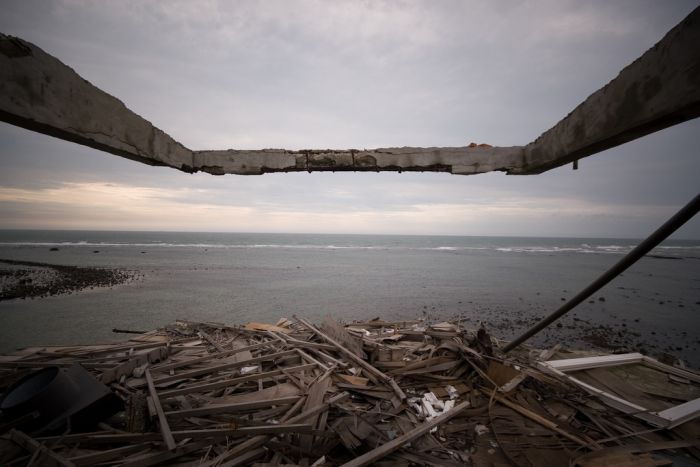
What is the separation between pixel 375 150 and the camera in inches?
151

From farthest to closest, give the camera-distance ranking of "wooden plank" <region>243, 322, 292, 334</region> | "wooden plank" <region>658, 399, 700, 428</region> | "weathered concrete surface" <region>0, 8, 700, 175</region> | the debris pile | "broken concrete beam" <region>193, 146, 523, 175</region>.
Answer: "wooden plank" <region>243, 322, 292, 334</region>
"broken concrete beam" <region>193, 146, 523, 175</region>
"wooden plank" <region>658, 399, 700, 428</region>
the debris pile
"weathered concrete surface" <region>0, 8, 700, 175</region>

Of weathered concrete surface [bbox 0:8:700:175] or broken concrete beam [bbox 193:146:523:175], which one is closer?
weathered concrete surface [bbox 0:8:700:175]

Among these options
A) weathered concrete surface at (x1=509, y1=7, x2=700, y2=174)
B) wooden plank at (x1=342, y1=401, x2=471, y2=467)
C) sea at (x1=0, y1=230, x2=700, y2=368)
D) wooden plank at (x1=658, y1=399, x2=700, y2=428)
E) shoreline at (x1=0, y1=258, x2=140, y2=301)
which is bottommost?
sea at (x1=0, y1=230, x2=700, y2=368)

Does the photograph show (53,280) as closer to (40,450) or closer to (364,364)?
(40,450)

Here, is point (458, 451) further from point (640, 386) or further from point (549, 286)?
point (549, 286)

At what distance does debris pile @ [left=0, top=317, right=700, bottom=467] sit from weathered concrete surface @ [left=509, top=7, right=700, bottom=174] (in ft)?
9.81

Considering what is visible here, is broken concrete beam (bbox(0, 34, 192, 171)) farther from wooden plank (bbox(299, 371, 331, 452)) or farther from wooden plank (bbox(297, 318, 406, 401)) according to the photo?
wooden plank (bbox(297, 318, 406, 401))

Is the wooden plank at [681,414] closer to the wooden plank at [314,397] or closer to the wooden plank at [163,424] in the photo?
the wooden plank at [314,397]

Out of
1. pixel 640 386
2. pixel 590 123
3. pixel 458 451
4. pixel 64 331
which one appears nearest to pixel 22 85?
pixel 590 123

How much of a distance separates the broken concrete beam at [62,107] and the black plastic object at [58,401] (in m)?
2.60

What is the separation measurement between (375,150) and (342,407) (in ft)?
10.7

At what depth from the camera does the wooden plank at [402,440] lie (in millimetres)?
2854

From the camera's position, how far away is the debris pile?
2973mm

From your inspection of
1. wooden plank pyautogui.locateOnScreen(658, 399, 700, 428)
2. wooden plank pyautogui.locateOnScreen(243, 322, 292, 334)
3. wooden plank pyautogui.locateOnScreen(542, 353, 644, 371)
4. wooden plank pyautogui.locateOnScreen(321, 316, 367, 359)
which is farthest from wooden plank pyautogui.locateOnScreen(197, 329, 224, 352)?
wooden plank pyautogui.locateOnScreen(658, 399, 700, 428)
